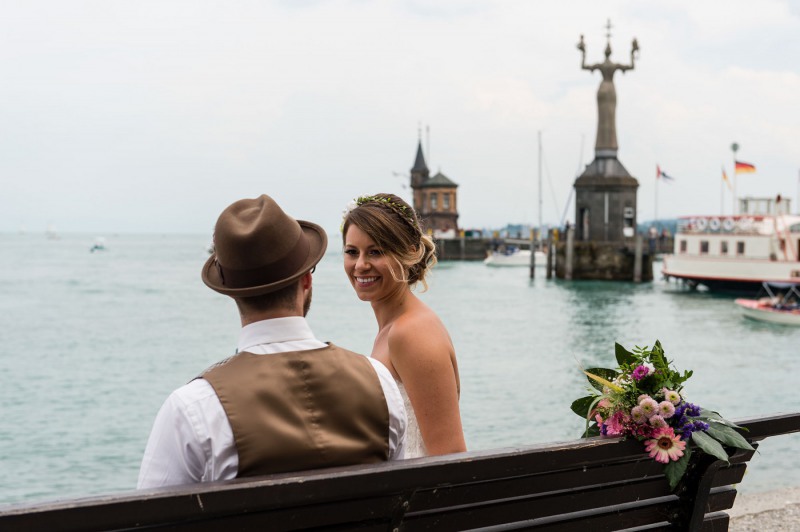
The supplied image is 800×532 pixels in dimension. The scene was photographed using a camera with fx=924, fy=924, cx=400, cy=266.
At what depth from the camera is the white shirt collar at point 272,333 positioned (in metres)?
2.57

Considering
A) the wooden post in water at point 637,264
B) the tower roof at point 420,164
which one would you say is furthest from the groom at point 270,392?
the tower roof at point 420,164

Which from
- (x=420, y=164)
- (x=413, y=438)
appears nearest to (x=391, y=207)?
(x=413, y=438)

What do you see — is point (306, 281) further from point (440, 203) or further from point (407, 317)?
point (440, 203)

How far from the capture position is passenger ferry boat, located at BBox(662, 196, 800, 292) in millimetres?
50812

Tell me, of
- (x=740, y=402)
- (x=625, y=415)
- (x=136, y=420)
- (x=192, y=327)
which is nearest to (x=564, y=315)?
(x=192, y=327)

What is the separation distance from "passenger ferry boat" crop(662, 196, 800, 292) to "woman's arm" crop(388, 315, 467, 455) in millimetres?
50575

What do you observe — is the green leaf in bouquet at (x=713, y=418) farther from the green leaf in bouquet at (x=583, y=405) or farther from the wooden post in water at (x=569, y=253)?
the wooden post in water at (x=569, y=253)

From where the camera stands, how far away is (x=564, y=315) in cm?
4491

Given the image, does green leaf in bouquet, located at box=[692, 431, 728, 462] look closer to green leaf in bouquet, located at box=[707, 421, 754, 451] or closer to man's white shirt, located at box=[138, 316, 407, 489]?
green leaf in bouquet, located at box=[707, 421, 754, 451]

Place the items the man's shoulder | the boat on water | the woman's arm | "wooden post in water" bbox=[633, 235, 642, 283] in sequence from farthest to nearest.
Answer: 1. "wooden post in water" bbox=[633, 235, 642, 283]
2. the boat on water
3. the woman's arm
4. the man's shoulder

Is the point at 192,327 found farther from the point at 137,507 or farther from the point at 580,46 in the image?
the point at 137,507

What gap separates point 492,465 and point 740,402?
2189 cm

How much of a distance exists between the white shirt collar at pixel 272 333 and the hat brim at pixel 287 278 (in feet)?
0.30

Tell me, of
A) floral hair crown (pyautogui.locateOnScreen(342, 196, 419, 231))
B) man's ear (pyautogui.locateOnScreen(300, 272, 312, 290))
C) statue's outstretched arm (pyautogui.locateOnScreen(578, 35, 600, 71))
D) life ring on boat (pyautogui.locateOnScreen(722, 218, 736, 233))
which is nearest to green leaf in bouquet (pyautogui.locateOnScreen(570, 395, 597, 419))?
floral hair crown (pyautogui.locateOnScreen(342, 196, 419, 231))
